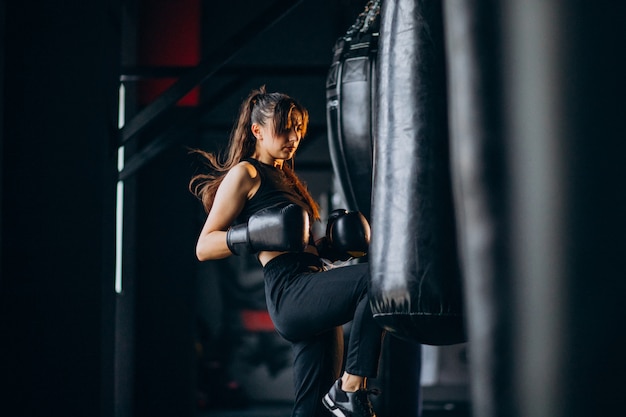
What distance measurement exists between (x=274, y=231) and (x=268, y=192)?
0.99 ft

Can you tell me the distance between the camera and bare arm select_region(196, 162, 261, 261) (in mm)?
2479

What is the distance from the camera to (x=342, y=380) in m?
2.24

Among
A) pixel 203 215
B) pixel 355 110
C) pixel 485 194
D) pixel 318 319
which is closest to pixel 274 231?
pixel 318 319

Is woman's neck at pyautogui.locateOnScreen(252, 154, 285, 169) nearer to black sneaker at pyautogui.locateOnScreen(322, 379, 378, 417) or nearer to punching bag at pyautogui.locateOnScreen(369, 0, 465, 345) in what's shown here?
black sneaker at pyautogui.locateOnScreen(322, 379, 378, 417)

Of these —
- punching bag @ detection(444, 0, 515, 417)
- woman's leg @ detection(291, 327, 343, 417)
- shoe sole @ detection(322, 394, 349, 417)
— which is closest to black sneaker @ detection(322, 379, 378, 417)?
shoe sole @ detection(322, 394, 349, 417)

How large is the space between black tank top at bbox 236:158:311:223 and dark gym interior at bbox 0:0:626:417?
64 centimetres

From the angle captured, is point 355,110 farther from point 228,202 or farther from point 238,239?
point 238,239

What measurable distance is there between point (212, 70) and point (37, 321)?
5.16 ft

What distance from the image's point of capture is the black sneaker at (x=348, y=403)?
2.19 meters

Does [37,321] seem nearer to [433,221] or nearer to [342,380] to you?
[342,380]

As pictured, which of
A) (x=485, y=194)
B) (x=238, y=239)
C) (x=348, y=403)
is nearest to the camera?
(x=485, y=194)

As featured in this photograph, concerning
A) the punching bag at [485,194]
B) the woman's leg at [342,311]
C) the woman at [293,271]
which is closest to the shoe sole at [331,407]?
the woman at [293,271]

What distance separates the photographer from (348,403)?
2.20m

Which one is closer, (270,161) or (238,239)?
(238,239)
